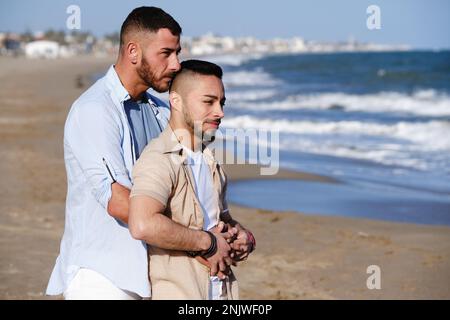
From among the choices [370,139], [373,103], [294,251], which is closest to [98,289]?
[294,251]

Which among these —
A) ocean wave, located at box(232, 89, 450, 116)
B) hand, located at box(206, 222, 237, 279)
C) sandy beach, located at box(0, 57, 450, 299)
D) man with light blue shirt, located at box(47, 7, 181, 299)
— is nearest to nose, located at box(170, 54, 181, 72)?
man with light blue shirt, located at box(47, 7, 181, 299)

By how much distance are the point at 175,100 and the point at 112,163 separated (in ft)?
1.15

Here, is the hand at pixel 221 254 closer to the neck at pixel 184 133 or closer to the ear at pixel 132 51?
the neck at pixel 184 133

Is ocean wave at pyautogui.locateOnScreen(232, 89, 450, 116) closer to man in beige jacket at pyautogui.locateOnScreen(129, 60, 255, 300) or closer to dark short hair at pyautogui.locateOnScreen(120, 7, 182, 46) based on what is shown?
dark short hair at pyautogui.locateOnScreen(120, 7, 182, 46)

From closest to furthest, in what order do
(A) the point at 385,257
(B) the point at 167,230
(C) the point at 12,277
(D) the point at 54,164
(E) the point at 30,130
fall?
1. (B) the point at 167,230
2. (C) the point at 12,277
3. (A) the point at 385,257
4. (D) the point at 54,164
5. (E) the point at 30,130

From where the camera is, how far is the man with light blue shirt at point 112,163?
10.5 ft

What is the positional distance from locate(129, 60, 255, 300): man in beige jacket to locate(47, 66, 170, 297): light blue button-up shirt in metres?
0.11

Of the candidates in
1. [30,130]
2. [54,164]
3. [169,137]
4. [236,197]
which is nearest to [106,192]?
[169,137]

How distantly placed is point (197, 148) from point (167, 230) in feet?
1.41

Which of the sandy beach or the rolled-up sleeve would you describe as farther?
the sandy beach

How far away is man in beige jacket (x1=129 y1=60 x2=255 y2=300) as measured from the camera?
303 centimetres

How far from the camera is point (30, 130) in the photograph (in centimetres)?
1923

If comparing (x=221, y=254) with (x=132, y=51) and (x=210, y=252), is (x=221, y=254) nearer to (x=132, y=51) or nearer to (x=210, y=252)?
(x=210, y=252)
